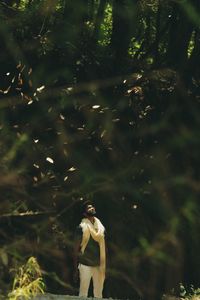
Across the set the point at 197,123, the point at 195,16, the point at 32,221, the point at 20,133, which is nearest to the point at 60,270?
the point at 32,221

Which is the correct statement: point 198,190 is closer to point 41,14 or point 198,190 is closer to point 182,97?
point 182,97

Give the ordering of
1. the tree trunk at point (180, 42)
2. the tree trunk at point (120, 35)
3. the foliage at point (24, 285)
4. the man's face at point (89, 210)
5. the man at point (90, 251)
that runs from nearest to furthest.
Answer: the foliage at point (24, 285), the man's face at point (89, 210), the man at point (90, 251), the tree trunk at point (120, 35), the tree trunk at point (180, 42)

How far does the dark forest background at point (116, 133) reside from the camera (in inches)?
512

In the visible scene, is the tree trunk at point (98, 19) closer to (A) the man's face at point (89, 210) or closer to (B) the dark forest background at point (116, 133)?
(B) the dark forest background at point (116, 133)

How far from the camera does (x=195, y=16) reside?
14055mm

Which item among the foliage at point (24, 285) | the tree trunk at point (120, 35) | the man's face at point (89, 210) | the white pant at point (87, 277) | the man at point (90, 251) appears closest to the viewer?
the foliage at point (24, 285)

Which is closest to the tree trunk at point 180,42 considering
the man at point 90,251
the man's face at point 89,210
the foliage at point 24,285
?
the man at point 90,251

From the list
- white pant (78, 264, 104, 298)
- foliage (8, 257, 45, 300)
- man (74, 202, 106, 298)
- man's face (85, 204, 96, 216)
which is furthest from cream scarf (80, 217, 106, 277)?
foliage (8, 257, 45, 300)

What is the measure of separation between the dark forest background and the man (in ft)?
2.58

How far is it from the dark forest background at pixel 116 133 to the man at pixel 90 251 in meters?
0.79

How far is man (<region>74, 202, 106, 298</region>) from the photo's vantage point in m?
11.5

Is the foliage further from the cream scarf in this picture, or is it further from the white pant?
Answer: the white pant

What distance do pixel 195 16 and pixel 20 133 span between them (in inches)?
140

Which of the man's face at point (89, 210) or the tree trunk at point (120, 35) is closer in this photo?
the man's face at point (89, 210)
